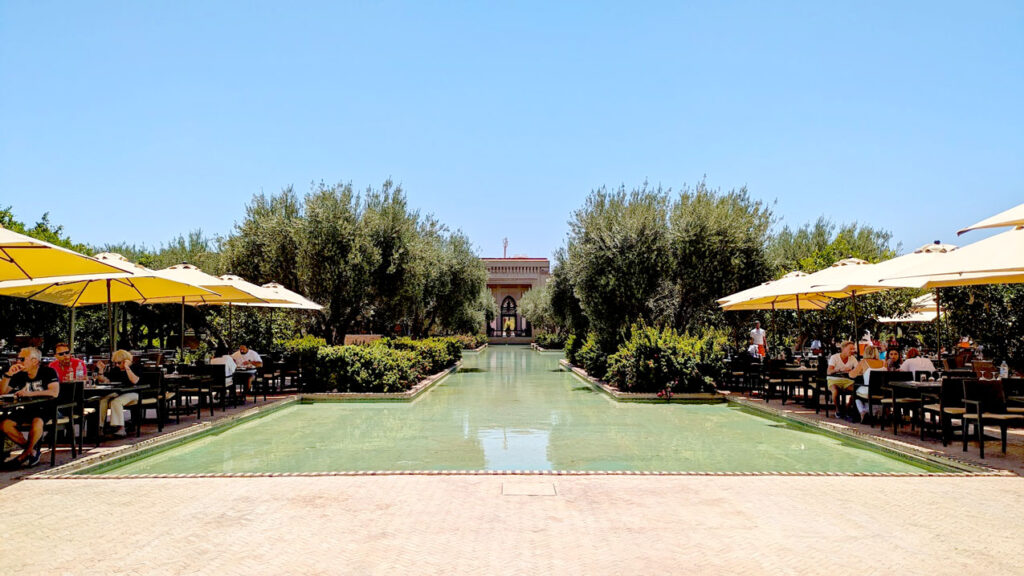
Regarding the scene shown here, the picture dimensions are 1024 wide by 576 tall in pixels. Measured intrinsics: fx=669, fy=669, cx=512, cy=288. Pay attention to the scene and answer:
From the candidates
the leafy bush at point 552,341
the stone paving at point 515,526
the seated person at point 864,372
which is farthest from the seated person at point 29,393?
the leafy bush at point 552,341

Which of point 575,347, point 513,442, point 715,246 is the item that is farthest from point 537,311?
point 513,442

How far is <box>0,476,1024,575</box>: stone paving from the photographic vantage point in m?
3.85

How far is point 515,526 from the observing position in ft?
15.0

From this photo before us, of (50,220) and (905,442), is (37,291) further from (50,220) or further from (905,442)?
(50,220)

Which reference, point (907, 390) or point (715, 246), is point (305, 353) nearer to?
point (715, 246)

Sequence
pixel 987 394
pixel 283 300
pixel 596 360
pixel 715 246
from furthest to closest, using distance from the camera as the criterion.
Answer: pixel 596 360 → pixel 715 246 → pixel 283 300 → pixel 987 394

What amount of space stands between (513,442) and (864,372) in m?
4.85

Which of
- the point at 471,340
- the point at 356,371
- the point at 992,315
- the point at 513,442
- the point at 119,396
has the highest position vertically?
the point at 992,315

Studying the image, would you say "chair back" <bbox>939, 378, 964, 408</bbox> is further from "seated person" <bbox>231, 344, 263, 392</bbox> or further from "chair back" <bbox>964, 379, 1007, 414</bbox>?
"seated person" <bbox>231, 344, 263, 392</bbox>

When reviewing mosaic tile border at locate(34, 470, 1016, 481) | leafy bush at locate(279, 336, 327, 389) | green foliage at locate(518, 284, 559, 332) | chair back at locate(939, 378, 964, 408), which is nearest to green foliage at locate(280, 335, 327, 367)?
leafy bush at locate(279, 336, 327, 389)

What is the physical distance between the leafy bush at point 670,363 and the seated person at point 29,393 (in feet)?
33.1

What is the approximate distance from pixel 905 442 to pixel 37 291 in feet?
36.8

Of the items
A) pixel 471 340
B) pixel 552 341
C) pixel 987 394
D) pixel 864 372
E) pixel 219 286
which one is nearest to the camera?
pixel 987 394

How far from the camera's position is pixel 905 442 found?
25.1ft
